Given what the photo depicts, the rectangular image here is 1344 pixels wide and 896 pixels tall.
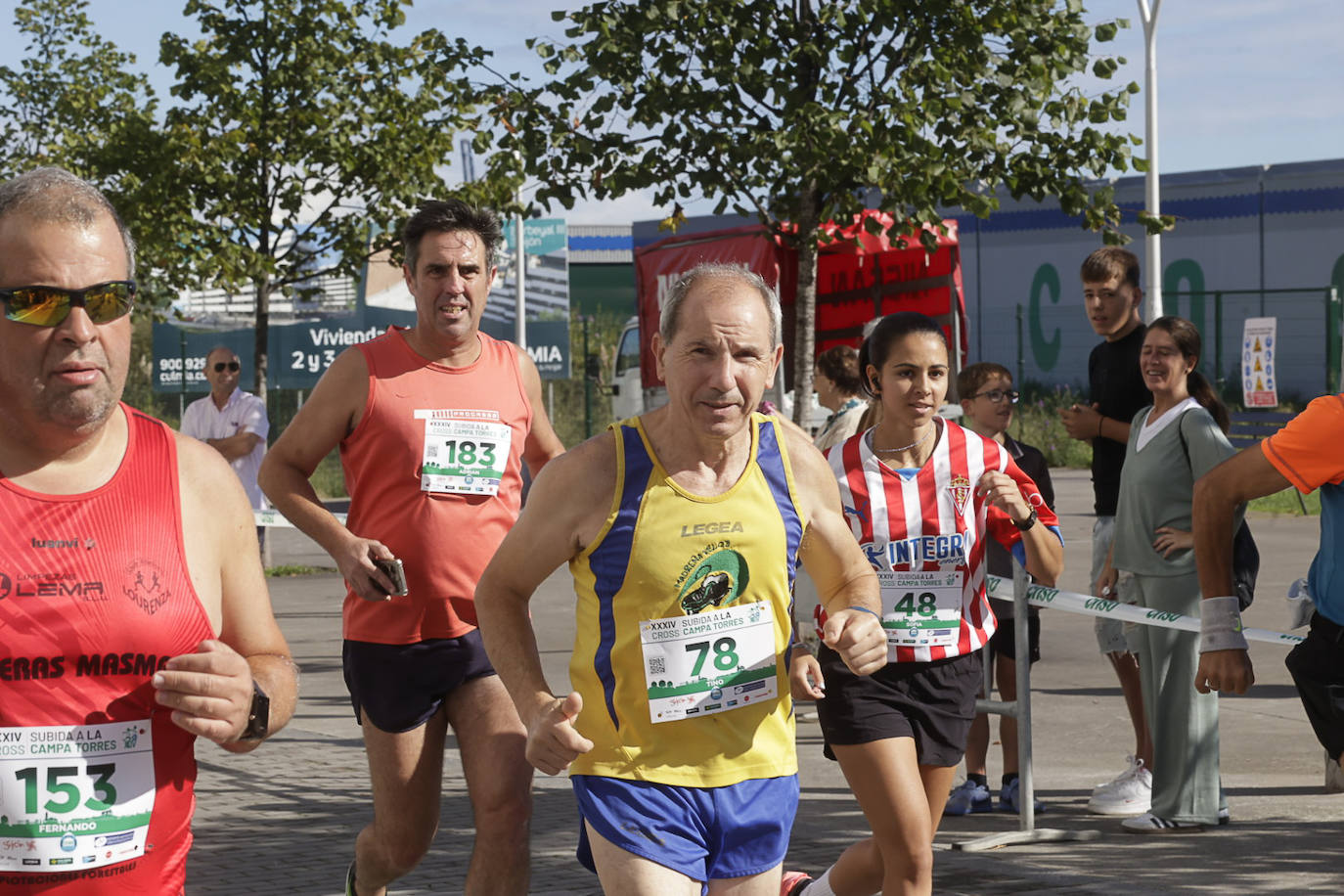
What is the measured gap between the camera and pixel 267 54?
54.6 feet

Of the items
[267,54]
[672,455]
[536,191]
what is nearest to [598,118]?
[536,191]

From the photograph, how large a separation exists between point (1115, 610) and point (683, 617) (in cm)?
371

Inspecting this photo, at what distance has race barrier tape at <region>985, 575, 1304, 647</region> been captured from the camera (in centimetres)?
638

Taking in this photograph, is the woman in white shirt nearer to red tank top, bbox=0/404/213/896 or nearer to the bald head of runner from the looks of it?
the bald head of runner

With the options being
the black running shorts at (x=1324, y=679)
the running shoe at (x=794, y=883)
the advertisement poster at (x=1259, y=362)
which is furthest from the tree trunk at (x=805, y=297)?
the advertisement poster at (x=1259, y=362)

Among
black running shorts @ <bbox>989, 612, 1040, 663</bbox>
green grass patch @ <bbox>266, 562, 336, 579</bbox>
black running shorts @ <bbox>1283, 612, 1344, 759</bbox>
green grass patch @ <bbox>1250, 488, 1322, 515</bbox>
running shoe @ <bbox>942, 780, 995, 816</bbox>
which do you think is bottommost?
running shoe @ <bbox>942, 780, 995, 816</bbox>

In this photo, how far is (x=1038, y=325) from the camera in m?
36.6

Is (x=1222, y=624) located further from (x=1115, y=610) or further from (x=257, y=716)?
A: (x=257, y=716)

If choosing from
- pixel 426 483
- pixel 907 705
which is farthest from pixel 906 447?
pixel 426 483

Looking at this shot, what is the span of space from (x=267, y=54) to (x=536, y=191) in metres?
7.54

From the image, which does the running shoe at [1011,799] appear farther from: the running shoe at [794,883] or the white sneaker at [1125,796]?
the running shoe at [794,883]

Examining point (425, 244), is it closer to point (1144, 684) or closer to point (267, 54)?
point (1144, 684)

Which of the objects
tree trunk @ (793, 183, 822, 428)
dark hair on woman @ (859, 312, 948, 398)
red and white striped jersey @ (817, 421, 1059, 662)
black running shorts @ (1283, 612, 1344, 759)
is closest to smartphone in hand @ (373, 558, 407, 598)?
red and white striped jersey @ (817, 421, 1059, 662)

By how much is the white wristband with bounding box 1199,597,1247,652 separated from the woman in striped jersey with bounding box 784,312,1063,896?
2.57 ft
